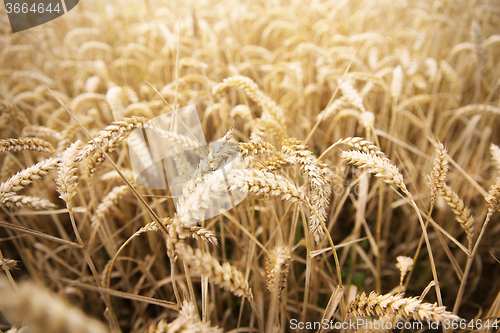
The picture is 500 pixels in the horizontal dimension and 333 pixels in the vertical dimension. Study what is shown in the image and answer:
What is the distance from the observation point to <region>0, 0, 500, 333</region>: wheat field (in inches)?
19.2

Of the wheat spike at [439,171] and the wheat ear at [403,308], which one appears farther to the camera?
the wheat spike at [439,171]

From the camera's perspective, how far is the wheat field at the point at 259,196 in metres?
0.49

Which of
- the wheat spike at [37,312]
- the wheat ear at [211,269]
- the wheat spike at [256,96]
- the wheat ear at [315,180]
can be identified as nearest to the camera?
the wheat spike at [37,312]

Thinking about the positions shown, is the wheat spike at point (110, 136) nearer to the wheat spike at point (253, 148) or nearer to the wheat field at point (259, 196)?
the wheat field at point (259, 196)

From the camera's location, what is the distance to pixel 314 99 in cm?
170

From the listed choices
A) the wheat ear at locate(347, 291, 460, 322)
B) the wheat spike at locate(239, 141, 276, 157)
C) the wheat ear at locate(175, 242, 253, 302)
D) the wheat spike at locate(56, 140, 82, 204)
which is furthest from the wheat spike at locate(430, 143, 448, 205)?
the wheat spike at locate(56, 140, 82, 204)

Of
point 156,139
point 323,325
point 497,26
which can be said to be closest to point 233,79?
point 156,139

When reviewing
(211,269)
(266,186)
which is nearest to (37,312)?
(211,269)

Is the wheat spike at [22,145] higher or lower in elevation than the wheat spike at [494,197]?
higher

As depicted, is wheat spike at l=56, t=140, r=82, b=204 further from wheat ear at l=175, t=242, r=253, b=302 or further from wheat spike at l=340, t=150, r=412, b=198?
wheat spike at l=340, t=150, r=412, b=198

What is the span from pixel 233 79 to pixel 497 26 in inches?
110

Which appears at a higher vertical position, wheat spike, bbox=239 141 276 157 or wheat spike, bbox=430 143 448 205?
wheat spike, bbox=239 141 276 157

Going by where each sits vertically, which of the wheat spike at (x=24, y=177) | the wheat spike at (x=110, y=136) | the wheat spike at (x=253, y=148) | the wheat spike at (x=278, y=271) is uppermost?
the wheat spike at (x=110, y=136)

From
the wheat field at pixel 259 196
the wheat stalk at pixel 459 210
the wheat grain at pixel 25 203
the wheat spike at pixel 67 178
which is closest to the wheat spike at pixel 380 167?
the wheat field at pixel 259 196
